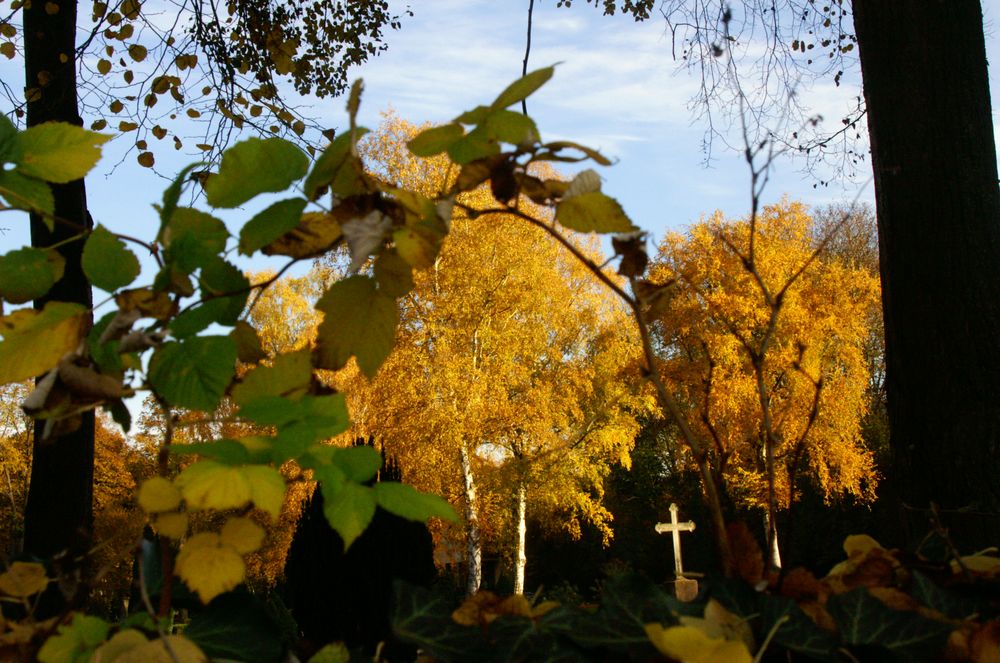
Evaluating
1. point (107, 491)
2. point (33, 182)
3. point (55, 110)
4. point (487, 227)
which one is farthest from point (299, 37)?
point (107, 491)

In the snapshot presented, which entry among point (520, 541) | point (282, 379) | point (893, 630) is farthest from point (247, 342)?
point (520, 541)

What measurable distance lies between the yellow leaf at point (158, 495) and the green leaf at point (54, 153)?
321 millimetres

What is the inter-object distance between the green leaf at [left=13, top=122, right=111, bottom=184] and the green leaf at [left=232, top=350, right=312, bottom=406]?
26 centimetres

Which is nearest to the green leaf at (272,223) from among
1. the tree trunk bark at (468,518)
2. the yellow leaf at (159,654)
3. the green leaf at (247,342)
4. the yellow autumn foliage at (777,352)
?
the green leaf at (247,342)

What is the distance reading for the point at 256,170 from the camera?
2.35 feet

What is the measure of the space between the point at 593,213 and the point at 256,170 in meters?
0.28

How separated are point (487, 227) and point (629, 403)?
526 cm

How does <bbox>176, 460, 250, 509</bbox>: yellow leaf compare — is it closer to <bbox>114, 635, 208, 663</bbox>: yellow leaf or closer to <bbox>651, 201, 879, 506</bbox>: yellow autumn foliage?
<bbox>114, 635, 208, 663</bbox>: yellow leaf

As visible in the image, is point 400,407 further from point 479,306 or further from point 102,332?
point 102,332

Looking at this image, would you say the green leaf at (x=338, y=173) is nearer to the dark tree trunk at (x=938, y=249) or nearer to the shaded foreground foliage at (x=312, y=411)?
the shaded foreground foliage at (x=312, y=411)

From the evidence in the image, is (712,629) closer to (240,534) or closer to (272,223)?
(240,534)

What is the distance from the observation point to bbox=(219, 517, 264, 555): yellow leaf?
2.01 feet

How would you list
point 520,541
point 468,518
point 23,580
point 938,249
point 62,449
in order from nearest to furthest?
point 23,580 < point 938,249 < point 62,449 < point 468,518 < point 520,541

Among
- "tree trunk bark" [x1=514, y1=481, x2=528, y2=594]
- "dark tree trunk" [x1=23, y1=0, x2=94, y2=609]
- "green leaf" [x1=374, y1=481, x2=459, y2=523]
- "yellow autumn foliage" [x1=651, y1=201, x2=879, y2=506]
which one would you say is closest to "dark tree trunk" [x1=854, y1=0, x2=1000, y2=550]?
"green leaf" [x1=374, y1=481, x2=459, y2=523]
